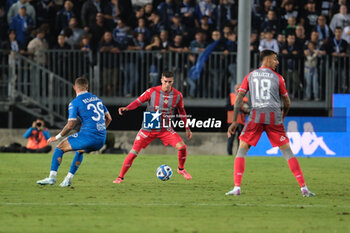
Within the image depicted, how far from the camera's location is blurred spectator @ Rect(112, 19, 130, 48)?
67.2 feet

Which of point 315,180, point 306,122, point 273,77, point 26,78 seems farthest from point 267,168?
point 26,78

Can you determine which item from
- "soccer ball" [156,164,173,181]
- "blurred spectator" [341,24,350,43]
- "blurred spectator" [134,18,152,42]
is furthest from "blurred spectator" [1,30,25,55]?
"soccer ball" [156,164,173,181]

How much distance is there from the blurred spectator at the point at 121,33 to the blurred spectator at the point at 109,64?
0.24m

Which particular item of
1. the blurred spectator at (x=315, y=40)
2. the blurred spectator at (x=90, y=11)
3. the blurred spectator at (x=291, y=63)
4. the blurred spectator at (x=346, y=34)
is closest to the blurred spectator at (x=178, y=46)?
the blurred spectator at (x=90, y=11)

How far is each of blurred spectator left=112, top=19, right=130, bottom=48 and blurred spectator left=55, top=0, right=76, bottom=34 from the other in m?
1.26

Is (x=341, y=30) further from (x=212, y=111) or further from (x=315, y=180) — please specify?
(x=315, y=180)

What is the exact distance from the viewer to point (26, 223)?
8.07m

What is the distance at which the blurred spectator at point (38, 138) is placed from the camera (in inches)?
763

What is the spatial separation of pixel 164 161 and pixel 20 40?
592 cm

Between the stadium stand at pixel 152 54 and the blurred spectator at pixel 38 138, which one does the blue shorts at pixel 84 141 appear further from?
the stadium stand at pixel 152 54

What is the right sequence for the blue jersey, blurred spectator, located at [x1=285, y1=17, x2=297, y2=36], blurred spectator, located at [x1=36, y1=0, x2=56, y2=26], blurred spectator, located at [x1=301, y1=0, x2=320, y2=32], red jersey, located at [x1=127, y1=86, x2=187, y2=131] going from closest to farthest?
the blue jersey < red jersey, located at [x1=127, y1=86, x2=187, y2=131] < blurred spectator, located at [x1=285, y1=17, x2=297, y2=36] < blurred spectator, located at [x1=301, y1=0, x2=320, y2=32] < blurred spectator, located at [x1=36, y1=0, x2=56, y2=26]

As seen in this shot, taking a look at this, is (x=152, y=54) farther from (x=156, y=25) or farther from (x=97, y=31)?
(x=97, y=31)

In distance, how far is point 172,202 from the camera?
9867 mm

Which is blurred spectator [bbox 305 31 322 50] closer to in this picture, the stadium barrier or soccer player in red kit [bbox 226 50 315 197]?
the stadium barrier
